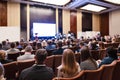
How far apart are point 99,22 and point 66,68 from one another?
1888 centimetres

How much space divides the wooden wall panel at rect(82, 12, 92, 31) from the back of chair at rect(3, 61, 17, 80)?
52.6ft

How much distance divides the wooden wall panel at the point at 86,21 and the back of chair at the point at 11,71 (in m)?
16.0

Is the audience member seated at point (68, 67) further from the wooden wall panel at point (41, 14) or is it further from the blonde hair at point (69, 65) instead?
the wooden wall panel at point (41, 14)

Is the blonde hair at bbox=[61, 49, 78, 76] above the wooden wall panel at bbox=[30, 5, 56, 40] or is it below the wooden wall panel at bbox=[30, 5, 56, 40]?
below

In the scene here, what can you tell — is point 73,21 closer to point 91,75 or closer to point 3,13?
point 3,13

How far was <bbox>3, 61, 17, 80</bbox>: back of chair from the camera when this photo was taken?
3.32 m

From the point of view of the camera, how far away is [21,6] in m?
14.3

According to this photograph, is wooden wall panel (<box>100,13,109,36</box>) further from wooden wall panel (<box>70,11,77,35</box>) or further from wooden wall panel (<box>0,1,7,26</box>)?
wooden wall panel (<box>0,1,7,26</box>)

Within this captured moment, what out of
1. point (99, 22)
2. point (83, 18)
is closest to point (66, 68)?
point (83, 18)

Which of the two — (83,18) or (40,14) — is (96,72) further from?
(83,18)

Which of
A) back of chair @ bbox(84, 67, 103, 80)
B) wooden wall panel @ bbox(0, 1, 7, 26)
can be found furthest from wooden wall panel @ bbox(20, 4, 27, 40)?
back of chair @ bbox(84, 67, 103, 80)

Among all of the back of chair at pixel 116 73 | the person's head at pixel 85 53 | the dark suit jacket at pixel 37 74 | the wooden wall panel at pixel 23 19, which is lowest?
the back of chair at pixel 116 73

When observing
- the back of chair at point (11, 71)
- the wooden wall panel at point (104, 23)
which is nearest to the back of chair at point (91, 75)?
the back of chair at point (11, 71)

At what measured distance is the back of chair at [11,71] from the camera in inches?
131
